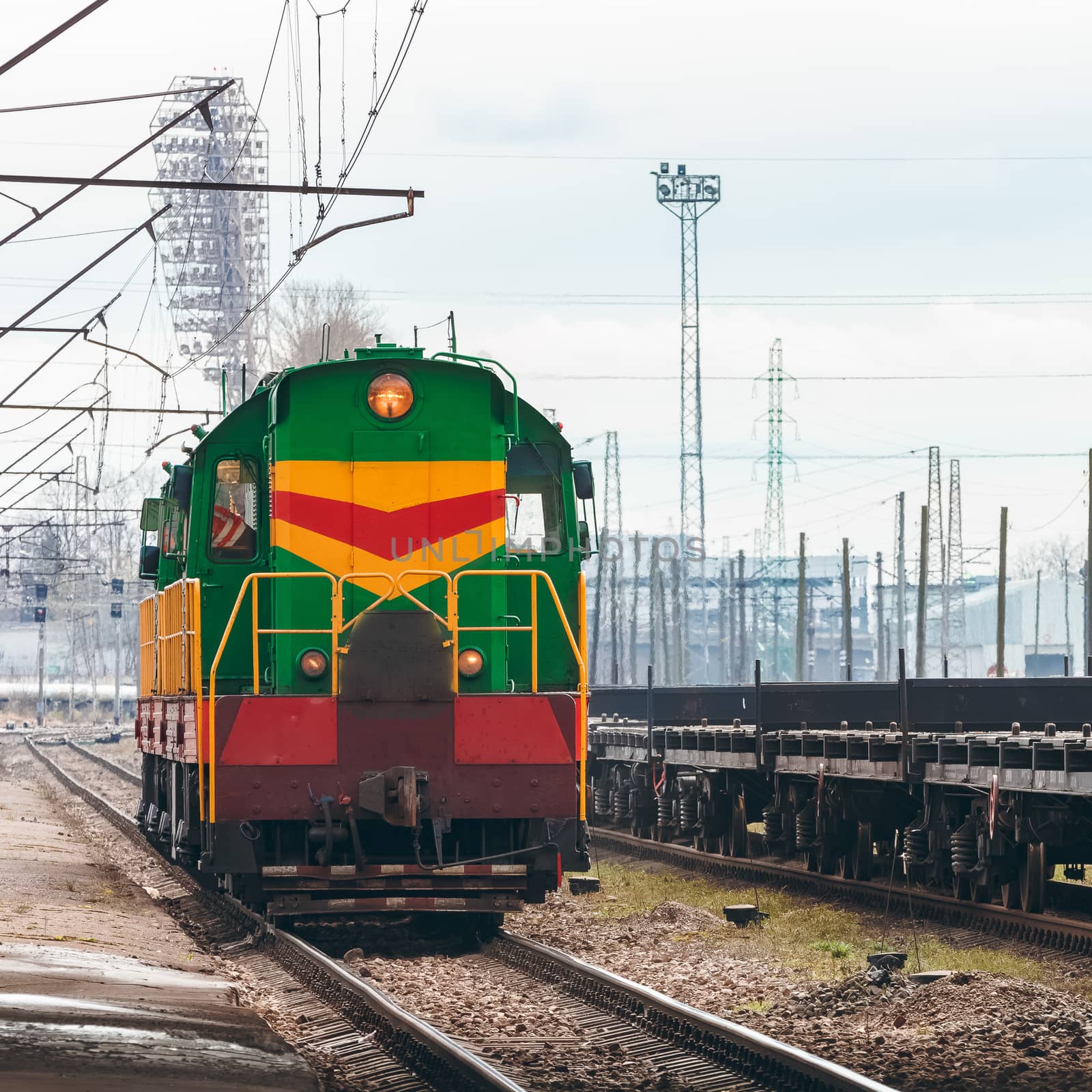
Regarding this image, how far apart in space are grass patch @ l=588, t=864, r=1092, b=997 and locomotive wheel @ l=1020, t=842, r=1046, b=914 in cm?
79

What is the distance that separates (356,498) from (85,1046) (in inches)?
184

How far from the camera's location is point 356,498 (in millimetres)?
11414

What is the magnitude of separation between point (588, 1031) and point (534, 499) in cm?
427

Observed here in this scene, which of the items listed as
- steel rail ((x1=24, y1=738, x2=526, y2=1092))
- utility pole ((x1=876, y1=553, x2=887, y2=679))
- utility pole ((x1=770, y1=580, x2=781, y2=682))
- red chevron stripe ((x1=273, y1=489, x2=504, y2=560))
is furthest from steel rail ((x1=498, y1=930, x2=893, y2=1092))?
utility pole ((x1=770, y1=580, x2=781, y2=682))

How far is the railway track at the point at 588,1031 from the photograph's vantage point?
23.8 ft

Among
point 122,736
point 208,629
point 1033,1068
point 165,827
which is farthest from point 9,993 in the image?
point 122,736

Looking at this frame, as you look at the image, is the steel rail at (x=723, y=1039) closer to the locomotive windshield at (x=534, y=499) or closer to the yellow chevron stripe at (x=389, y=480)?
the locomotive windshield at (x=534, y=499)

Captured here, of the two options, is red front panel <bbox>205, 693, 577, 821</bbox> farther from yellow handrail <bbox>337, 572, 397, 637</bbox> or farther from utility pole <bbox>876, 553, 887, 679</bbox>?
utility pole <bbox>876, 553, 887, 679</bbox>

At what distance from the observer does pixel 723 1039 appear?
7.86 m

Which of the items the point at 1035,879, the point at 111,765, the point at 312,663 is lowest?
the point at 111,765

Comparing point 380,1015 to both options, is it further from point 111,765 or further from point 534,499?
point 111,765

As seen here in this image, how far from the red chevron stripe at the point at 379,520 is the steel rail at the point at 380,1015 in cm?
267

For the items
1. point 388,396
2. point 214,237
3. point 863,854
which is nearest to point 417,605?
point 388,396

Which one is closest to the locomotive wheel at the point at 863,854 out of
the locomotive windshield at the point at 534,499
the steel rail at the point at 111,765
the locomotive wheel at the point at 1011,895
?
the locomotive wheel at the point at 1011,895
